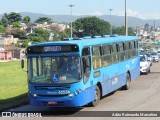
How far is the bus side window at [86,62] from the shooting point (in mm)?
14971

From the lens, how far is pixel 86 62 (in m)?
15.3

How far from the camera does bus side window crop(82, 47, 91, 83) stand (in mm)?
14971

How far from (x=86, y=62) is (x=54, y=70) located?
4.45ft

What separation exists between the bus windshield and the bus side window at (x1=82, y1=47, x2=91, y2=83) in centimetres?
45

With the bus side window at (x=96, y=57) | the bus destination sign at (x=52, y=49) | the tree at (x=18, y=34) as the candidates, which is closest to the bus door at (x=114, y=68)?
the bus side window at (x=96, y=57)

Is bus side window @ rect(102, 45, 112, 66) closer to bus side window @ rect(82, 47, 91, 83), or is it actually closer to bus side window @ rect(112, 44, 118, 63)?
bus side window @ rect(112, 44, 118, 63)

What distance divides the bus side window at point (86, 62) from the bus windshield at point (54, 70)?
1.48 ft

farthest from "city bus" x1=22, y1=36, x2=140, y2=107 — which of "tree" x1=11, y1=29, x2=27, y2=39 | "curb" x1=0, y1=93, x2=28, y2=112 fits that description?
"tree" x1=11, y1=29, x2=27, y2=39

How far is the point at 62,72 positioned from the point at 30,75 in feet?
4.03

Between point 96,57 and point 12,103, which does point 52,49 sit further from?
point 12,103

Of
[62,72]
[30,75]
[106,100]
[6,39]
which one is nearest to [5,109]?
[30,75]

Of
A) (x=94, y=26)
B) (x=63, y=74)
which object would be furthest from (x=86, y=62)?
(x=94, y=26)

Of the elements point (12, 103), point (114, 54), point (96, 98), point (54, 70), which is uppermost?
point (114, 54)

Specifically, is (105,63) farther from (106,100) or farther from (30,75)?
(30,75)
